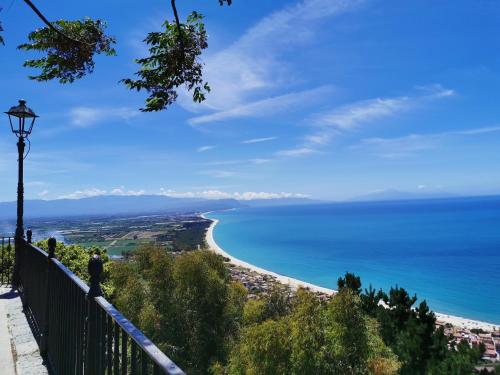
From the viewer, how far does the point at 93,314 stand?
2.72m

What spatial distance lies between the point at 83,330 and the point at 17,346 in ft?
9.21

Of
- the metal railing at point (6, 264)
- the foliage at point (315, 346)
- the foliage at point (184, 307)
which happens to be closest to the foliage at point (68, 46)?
the metal railing at point (6, 264)

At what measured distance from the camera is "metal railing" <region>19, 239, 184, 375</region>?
190 cm

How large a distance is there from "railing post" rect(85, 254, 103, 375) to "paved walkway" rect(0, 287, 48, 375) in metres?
2.01

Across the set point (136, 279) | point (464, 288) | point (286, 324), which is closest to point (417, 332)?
point (286, 324)

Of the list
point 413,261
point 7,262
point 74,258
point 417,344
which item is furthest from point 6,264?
point 413,261

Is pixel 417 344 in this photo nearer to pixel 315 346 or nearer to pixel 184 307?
pixel 315 346

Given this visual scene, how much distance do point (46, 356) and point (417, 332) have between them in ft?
54.3

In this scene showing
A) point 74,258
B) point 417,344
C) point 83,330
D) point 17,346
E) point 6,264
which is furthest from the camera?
point 417,344

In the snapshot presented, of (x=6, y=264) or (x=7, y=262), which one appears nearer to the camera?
(x=7, y=262)

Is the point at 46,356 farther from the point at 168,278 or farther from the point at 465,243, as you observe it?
the point at 465,243

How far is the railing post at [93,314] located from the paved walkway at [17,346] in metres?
2.01

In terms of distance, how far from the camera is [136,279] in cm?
2134

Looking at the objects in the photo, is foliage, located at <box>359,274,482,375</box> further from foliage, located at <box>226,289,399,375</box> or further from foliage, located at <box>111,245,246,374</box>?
foliage, located at <box>111,245,246,374</box>
